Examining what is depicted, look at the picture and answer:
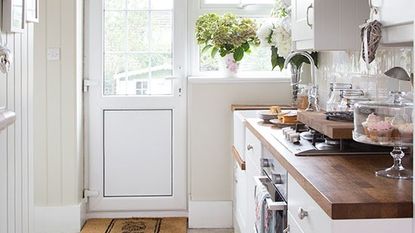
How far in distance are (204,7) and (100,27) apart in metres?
0.76

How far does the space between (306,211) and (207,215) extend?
2.46m

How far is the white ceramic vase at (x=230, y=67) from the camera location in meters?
3.82

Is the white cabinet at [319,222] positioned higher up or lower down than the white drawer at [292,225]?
higher up

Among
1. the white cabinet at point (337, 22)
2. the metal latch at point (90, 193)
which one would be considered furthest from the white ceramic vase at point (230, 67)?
the white cabinet at point (337, 22)

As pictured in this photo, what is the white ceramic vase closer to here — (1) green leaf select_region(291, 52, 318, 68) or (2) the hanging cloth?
(1) green leaf select_region(291, 52, 318, 68)

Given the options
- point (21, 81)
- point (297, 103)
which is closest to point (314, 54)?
point (297, 103)

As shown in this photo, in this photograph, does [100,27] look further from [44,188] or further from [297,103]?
[297,103]

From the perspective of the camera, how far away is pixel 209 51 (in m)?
3.97

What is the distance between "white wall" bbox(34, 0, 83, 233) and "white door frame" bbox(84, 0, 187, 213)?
194 millimetres

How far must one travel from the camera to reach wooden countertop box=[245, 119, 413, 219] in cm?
118

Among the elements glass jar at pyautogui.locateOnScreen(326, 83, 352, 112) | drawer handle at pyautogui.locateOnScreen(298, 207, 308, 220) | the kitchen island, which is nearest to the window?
glass jar at pyautogui.locateOnScreen(326, 83, 352, 112)

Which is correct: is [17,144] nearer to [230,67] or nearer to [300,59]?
[300,59]

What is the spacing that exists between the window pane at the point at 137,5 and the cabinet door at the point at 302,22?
4.84ft

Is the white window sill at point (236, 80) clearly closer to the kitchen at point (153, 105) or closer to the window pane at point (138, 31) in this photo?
the kitchen at point (153, 105)
